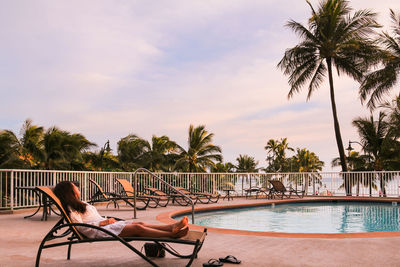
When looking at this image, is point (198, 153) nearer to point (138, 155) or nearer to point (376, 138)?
point (138, 155)

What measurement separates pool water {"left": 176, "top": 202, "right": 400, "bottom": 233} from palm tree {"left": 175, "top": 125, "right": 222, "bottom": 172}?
53.5ft

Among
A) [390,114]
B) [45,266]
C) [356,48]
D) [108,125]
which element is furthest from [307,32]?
[45,266]

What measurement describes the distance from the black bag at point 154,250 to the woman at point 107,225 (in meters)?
0.58

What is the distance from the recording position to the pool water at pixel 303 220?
8188 millimetres

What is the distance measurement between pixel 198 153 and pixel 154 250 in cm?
2486

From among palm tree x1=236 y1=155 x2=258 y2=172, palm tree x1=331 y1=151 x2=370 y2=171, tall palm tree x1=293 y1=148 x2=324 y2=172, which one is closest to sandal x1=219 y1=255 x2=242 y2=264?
palm tree x1=331 y1=151 x2=370 y2=171

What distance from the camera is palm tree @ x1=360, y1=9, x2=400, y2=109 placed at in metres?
19.8

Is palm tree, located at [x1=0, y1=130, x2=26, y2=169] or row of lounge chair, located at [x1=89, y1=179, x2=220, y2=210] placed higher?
palm tree, located at [x1=0, y1=130, x2=26, y2=169]

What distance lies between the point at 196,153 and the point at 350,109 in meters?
11.4

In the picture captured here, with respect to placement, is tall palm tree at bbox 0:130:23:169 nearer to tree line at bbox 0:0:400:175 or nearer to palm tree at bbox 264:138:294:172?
tree line at bbox 0:0:400:175

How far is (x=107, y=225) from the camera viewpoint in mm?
3715

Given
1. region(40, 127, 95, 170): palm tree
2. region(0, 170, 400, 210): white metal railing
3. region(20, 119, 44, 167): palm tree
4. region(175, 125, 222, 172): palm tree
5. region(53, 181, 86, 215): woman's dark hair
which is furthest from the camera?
region(175, 125, 222, 172): palm tree

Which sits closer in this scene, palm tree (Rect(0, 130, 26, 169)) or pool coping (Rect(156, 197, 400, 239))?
pool coping (Rect(156, 197, 400, 239))

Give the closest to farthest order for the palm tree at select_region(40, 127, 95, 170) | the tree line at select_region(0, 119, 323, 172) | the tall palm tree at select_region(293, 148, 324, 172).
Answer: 1. the tree line at select_region(0, 119, 323, 172)
2. the palm tree at select_region(40, 127, 95, 170)
3. the tall palm tree at select_region(293, 148, 324, 172)
